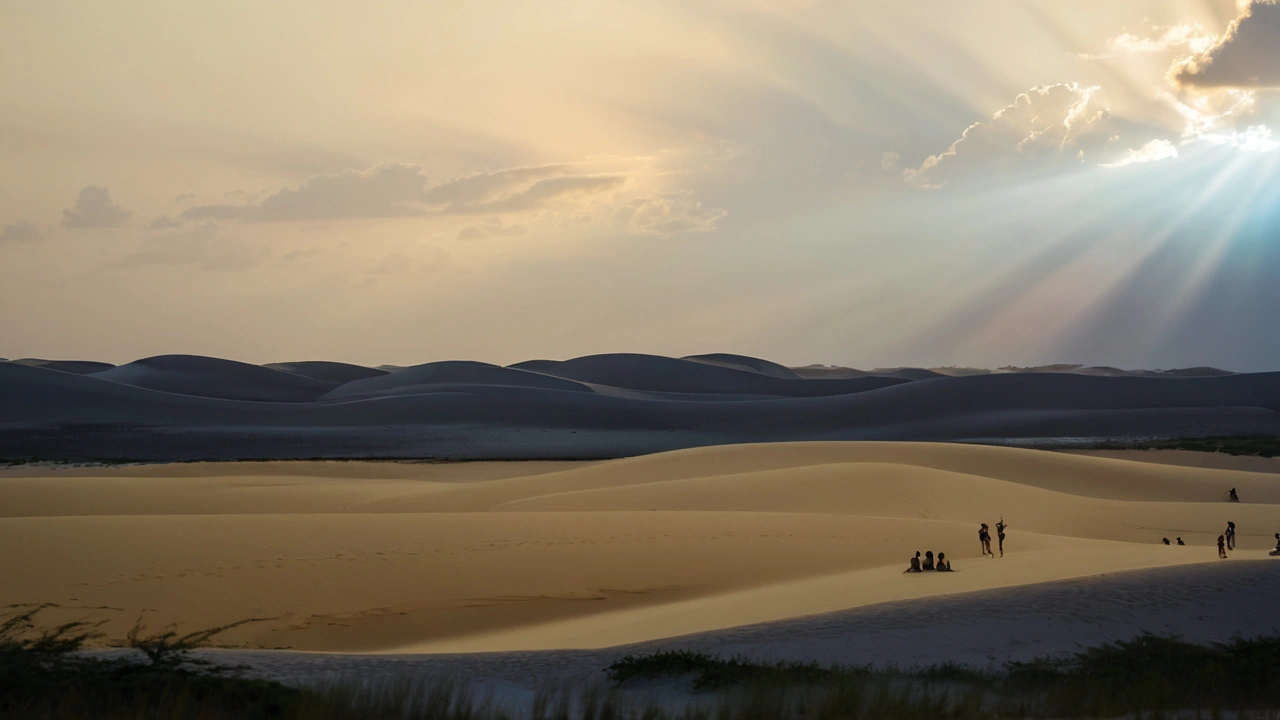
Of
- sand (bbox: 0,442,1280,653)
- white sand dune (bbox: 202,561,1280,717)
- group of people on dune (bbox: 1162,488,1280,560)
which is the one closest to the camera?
white sand dune (bbox: 202,561,1280,717)

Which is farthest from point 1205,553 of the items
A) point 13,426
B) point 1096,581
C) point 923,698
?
point 13,426

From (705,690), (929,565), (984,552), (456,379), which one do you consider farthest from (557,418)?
(705,690)

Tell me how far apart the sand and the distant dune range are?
1806 centimetres

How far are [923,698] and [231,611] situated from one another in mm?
8169

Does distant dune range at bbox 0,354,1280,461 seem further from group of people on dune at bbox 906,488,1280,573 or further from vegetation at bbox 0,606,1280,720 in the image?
vegetation at bbox 0,606,1280,720

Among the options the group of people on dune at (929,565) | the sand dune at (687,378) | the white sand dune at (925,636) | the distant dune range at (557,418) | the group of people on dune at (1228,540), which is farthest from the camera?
the sand dune at (687,378)

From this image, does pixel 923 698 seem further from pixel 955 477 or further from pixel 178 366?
pixel 178 366

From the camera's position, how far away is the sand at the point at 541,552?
11.1 meters

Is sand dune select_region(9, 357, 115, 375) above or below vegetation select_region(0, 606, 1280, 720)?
above

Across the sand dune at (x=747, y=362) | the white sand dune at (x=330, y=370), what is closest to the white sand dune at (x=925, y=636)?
the white sand dune at (x=330, y=370)

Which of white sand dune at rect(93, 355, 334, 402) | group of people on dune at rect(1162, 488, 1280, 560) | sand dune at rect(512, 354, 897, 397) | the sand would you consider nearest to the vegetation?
the sand

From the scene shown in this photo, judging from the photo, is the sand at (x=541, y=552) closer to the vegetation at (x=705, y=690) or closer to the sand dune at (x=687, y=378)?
the vegetation at (x=705, y=690)

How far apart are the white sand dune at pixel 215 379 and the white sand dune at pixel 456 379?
409 cm

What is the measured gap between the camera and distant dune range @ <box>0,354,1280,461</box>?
142 ft
